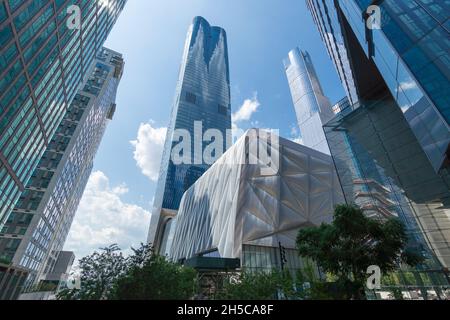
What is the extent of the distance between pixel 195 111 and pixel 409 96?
110m

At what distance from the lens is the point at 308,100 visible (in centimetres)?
14850

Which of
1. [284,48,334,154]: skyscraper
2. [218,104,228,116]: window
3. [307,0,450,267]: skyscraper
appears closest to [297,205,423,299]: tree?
[307,0,450,267]: skyscraper

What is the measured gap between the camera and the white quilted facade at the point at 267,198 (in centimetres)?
3170

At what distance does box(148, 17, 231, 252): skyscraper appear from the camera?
9706cm

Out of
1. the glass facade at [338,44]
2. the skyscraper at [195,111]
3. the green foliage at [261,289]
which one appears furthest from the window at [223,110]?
the green foliage at [261,289]

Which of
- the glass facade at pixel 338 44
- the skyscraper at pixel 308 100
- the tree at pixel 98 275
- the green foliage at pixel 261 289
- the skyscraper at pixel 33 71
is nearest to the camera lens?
the tree at pixel 98 275

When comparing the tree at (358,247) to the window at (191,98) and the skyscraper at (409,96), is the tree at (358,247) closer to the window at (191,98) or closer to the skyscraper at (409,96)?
the skyscraper at (409,96)

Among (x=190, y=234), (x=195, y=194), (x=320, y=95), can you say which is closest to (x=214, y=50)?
(x=320, y=95)

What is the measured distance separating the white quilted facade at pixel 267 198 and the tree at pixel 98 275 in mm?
21017

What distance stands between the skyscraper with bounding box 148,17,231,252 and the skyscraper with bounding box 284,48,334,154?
49876mm

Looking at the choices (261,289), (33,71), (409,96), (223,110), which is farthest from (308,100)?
(261,289)

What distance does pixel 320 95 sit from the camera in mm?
146500

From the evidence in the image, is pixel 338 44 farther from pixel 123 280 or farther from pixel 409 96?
pixel 123 280
